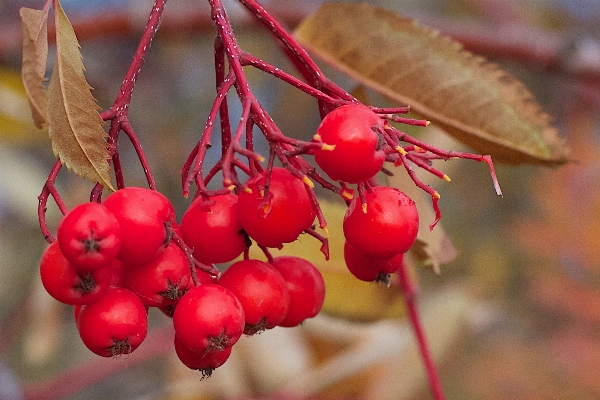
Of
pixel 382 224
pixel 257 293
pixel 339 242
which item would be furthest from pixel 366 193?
pixel 339 242

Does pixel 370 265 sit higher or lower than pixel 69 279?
lower

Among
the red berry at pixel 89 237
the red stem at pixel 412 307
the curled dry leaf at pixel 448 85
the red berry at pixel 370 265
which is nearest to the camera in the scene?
the red berry at pixel 89 237

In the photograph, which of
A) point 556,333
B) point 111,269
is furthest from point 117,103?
point 556,333

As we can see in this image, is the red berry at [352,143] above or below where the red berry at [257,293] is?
above

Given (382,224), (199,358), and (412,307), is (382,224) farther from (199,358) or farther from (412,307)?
(412,307)

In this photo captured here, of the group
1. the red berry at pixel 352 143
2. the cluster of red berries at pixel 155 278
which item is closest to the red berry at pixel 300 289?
the cluster of red berries at pixel 155 278

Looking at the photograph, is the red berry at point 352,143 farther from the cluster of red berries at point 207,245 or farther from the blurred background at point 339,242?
the blurred background at point 339,242

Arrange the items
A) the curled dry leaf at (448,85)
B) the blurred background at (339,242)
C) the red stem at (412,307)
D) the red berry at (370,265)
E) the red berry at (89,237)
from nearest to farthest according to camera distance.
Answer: the red berry at (89,237)
the red berry at (370,265)
the curled dry leaf at (448,85)
the red stem at (412,307)
the blurred background at (339,242)
